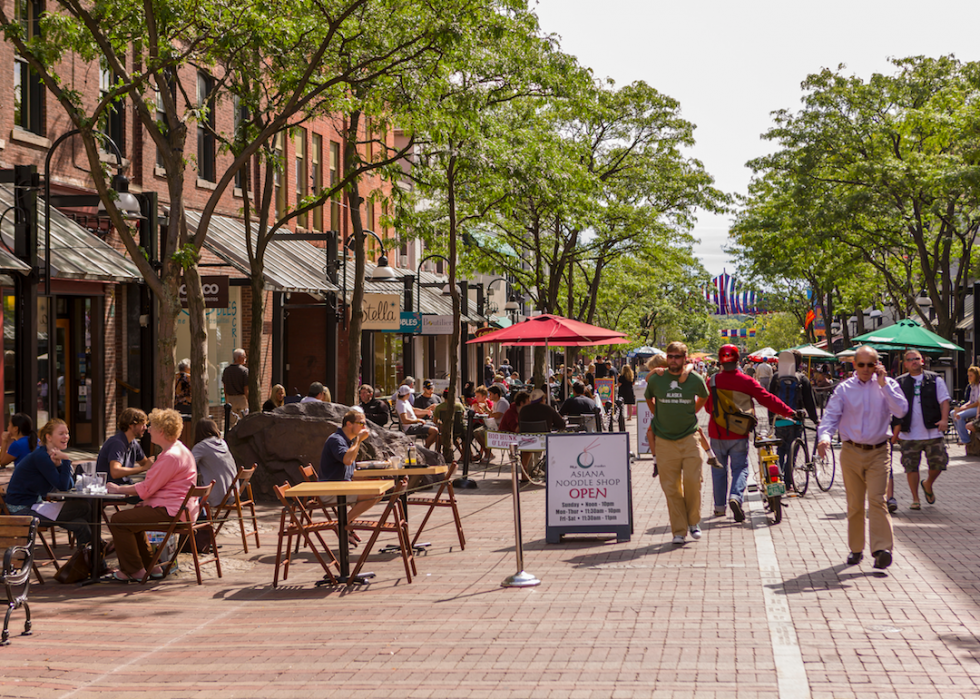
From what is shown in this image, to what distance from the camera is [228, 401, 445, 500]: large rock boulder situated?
14.3 metres

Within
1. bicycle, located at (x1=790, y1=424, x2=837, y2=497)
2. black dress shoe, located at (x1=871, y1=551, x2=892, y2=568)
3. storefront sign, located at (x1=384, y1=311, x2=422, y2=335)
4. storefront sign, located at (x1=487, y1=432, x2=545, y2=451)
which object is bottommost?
black dress shoe, located at (x1=871, y1=551, x2=892, y2=568)

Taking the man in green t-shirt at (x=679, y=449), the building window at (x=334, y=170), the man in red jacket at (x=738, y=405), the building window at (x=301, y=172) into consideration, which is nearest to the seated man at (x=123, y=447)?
the man in green t-shirt at (x=679, y=449)

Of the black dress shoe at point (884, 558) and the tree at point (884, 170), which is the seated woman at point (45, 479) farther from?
the tree at point (884, 170)

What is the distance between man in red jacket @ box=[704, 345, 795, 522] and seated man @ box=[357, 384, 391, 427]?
8.18 meters

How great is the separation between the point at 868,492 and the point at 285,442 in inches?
299

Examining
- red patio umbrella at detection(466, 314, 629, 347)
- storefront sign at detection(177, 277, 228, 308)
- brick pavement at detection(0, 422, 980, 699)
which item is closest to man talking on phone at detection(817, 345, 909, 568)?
brick pavement at detection(0, 422, 980, 699)

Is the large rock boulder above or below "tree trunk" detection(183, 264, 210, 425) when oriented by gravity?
below

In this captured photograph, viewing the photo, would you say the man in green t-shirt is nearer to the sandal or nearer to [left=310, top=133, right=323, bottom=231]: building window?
the sandal

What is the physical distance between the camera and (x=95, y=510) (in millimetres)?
9344

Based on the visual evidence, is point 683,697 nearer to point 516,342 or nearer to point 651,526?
point 651,526

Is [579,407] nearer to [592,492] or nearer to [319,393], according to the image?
[319,393]

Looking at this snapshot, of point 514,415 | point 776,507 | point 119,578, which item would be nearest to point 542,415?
point 514,415

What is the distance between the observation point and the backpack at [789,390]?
15.2 m

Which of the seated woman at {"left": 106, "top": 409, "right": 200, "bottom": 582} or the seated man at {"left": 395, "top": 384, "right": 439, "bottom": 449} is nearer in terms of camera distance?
the seated woman at {"left": 106, "top": 409, "right": 200, "bottom": 582}
